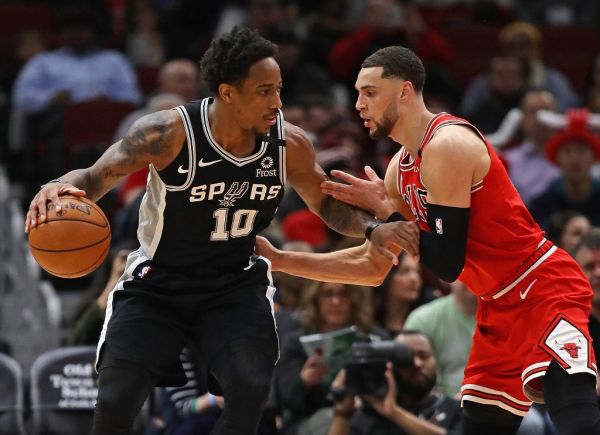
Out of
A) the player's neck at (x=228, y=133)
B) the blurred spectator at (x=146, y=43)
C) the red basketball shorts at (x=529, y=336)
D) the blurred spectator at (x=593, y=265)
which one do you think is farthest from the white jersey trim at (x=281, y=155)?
the blurred spectator at (x=146, y=43)

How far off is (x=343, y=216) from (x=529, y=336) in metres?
1.14

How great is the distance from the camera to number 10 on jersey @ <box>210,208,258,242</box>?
225 inches

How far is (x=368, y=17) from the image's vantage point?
12.3 meters

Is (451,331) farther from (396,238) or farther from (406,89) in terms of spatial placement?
(406,89)

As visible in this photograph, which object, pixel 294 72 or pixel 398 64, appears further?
pixel 294 72

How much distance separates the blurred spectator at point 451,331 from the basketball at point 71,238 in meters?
2.82

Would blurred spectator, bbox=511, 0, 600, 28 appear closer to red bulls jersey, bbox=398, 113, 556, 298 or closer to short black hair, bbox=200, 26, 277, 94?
Result: red bulls jersey, bbox=398, 113, 556, 298

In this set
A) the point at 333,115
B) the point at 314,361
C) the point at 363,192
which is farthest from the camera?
the point at 333,115

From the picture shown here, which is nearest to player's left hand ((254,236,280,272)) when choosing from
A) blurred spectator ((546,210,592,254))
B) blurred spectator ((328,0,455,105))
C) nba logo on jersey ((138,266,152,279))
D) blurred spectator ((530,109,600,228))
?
nba logo on jersey ((138,266,152,279))

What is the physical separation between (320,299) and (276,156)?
7.38ft

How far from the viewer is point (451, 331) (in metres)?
7.89

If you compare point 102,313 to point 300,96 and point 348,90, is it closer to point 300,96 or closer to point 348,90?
point 300,96

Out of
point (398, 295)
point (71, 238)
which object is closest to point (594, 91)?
point (398, 295)

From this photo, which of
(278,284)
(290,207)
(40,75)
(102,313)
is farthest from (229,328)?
(40,75)
